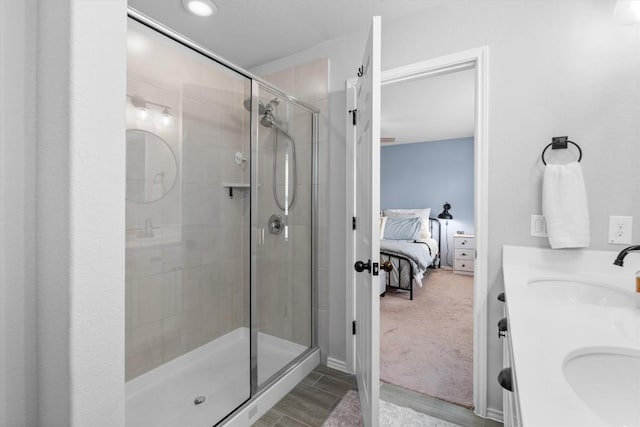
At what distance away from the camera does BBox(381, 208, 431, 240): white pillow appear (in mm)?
5277

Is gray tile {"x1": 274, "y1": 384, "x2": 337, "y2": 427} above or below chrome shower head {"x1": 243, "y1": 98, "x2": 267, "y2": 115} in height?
below

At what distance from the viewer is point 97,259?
66 cm

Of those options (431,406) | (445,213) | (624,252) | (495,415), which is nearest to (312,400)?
(431,406)

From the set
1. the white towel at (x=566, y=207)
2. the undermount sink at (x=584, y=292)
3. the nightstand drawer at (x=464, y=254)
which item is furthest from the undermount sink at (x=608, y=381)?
the nightstand drawer at (x=464, y=254)

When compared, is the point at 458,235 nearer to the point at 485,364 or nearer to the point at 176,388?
the point at 485,364

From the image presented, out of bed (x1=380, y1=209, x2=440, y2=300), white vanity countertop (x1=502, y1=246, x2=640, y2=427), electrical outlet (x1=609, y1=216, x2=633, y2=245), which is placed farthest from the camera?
bed (x1=380, y1=209, x2=440, y2=300)

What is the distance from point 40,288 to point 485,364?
6.56 ft

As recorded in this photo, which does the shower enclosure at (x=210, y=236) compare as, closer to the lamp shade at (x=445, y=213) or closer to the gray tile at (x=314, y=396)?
the gray tile at (x=314, y=396)

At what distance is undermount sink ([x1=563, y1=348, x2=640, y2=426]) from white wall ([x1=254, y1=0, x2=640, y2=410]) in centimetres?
109

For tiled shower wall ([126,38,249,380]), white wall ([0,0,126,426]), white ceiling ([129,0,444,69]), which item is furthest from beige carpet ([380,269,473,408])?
white ceiling ([129,0,444,69])

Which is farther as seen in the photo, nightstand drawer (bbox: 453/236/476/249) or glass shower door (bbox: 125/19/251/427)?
nightstand drawer (bbox: 453/236/476/249)

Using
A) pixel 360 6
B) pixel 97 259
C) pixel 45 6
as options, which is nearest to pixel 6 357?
pixel 97 259

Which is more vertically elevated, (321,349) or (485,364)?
(485,364)

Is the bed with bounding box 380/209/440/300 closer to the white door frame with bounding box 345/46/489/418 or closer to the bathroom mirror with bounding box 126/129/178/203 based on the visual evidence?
the white door frame with bounding box 345/46/489/418
